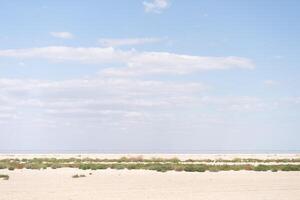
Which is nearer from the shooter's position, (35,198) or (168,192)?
(35,198)

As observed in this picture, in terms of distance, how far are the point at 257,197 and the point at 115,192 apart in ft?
19.6

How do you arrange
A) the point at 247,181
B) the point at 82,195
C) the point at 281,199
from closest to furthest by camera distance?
the point at 281,199, the point at 82,195, the point at 247,181

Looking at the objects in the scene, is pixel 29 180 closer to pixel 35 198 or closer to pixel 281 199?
pixel 35 198

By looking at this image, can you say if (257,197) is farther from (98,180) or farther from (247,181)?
(98,180)

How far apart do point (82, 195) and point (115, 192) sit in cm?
198

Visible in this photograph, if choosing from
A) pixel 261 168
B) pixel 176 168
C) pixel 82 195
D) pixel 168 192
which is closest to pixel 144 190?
pixel 168 192

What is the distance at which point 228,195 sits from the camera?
21.3 metres

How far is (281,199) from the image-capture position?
19719 mm

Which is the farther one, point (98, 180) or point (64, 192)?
point (98, 180)

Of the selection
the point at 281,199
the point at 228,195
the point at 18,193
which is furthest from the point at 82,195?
the point at 281,199

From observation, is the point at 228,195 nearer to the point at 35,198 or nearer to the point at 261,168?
the point at 35,198

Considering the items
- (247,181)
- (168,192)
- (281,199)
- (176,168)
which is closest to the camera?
(281,199)

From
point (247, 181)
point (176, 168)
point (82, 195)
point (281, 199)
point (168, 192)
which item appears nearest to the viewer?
point (281, 199)

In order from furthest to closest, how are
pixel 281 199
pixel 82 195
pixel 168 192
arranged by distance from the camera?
pixel 168 192
pixel 82 195
pixel 281 199
